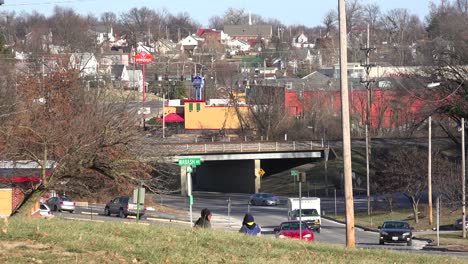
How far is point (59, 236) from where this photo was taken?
55.1 feet

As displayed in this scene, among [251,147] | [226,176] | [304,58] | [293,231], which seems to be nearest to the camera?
[293,231]

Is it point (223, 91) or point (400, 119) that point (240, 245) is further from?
point (223, 91)

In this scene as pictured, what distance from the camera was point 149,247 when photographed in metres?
16.6

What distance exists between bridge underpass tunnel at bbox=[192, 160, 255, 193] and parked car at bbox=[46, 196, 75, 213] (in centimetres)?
2575

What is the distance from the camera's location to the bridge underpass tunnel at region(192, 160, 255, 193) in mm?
80500

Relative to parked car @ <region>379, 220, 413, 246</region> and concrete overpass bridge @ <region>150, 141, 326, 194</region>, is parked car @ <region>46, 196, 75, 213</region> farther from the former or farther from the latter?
parked car @ <region>379, 220, 413, 246</region>

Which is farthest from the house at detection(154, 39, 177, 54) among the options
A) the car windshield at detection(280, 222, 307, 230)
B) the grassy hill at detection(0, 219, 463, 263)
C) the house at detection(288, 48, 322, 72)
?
the grassy hill at detection(0, 219, 463, 263)

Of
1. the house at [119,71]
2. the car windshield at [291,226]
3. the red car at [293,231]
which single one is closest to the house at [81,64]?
the house at [119,71]

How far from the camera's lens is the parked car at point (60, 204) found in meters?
53.9

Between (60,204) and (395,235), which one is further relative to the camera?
(60,204)

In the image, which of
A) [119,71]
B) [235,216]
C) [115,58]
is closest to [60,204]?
[235,216]

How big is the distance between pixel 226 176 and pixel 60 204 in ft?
106

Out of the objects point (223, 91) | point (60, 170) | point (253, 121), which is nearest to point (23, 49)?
point (223, 91)

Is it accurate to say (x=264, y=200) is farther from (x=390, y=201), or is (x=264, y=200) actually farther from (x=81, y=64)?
(x=81, y=64)
